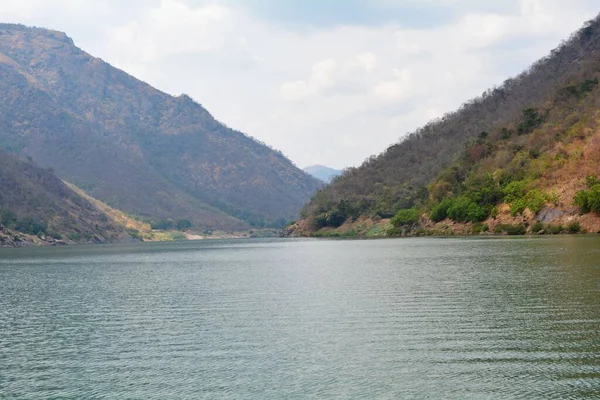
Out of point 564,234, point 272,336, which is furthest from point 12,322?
point 564,234

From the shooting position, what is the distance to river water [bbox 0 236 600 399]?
80.5 feet

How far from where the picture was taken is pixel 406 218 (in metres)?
162

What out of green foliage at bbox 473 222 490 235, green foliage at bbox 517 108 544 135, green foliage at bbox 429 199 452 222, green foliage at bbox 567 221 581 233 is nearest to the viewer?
green foliage at bbox 567 221 581 233

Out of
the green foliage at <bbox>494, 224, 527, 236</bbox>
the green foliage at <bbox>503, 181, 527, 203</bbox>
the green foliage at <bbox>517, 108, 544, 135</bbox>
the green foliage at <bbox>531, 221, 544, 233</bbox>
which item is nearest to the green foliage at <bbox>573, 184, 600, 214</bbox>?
the green foliage at <bbox>531, 221, 544, 233</bbox>

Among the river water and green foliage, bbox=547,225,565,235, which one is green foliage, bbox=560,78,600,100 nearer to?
green foliage, bbox=547,225,565,235

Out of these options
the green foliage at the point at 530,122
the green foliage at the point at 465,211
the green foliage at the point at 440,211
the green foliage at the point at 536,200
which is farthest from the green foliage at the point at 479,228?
the green foliage at the point at 530,122

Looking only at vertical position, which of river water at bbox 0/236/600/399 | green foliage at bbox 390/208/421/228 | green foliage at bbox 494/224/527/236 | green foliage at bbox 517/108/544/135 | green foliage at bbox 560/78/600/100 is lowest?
river water at bbox 0/236/600/399

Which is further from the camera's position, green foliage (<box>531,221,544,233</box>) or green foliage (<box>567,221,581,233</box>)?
green foliage (<box>531,221,544,233</box>)

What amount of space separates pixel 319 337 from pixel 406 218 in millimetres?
131174

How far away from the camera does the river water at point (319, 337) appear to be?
24.5 meters

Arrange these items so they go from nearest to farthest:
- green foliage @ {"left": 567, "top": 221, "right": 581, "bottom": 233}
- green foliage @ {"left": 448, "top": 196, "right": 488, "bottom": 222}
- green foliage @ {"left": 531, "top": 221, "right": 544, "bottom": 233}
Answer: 1. green foliage @ {"left": 567, "top": 221, "right": 581, "bottom": 233}
2. green foliage @ {"left": 531, "top": 221, "right": 544, "bottom": 233}
3. green foliage @ {"left": 448, "top": 196, "right": 488, "bottom": 222}

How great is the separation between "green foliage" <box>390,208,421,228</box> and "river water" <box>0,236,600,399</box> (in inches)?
3921

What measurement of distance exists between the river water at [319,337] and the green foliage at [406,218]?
99597 millimetres

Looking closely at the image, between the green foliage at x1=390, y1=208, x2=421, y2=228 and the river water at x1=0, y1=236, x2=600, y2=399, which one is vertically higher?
the green foliage at x1=390, y1=208, x2=421, y2=228
